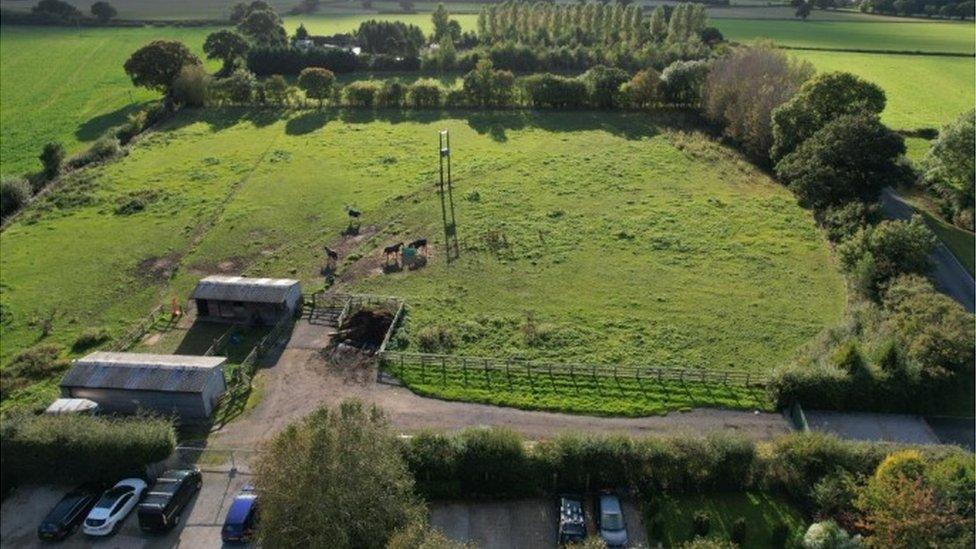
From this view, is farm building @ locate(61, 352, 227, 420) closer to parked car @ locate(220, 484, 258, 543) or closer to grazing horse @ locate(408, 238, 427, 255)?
parked car @ locate(220, 484, 258, 543)

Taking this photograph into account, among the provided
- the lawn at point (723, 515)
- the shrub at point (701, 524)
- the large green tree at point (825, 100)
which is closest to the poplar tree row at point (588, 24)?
the large green tree at point (825, 100)

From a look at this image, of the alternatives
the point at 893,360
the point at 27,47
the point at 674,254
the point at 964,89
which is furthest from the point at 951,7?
the point at 27,47

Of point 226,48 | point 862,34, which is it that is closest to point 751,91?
point 862,34

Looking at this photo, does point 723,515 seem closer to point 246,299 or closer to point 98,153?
point 246,299

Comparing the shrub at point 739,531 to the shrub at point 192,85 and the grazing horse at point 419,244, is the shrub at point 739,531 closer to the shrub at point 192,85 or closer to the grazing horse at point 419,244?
the grazing horse at point 419,244

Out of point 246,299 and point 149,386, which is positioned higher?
point 246,299
